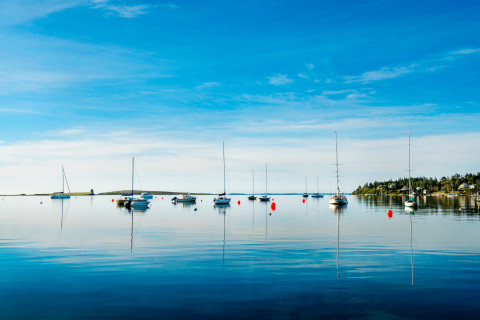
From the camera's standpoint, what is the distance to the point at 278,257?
28.8 metres

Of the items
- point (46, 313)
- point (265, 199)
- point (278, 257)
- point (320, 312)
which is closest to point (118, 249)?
point (278, 257)

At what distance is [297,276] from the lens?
22031 mm

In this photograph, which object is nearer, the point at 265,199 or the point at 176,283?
the point at 176,283

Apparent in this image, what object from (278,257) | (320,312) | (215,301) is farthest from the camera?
(278,257)

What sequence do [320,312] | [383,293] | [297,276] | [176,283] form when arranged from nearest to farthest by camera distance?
1. [320,312]
2. [383,293]
3. [176,283]
4. [297,276]

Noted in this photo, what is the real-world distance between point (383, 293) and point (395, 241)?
21.6m

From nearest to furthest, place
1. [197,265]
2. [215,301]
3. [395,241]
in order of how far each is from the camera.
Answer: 1. [215,301]
2. [197,265]
3. [395,241]

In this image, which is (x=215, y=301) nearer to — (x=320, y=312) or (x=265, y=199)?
(x=320, y=312)

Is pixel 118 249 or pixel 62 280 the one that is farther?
pixel 118 249

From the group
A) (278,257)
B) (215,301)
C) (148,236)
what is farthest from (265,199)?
(215,301)

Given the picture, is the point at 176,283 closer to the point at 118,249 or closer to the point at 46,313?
the point at 46,313

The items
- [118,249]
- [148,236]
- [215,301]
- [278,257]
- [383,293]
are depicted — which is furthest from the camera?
[148,236]

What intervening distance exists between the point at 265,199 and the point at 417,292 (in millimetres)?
164308

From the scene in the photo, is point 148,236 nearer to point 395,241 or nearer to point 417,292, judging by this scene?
point 395,241
